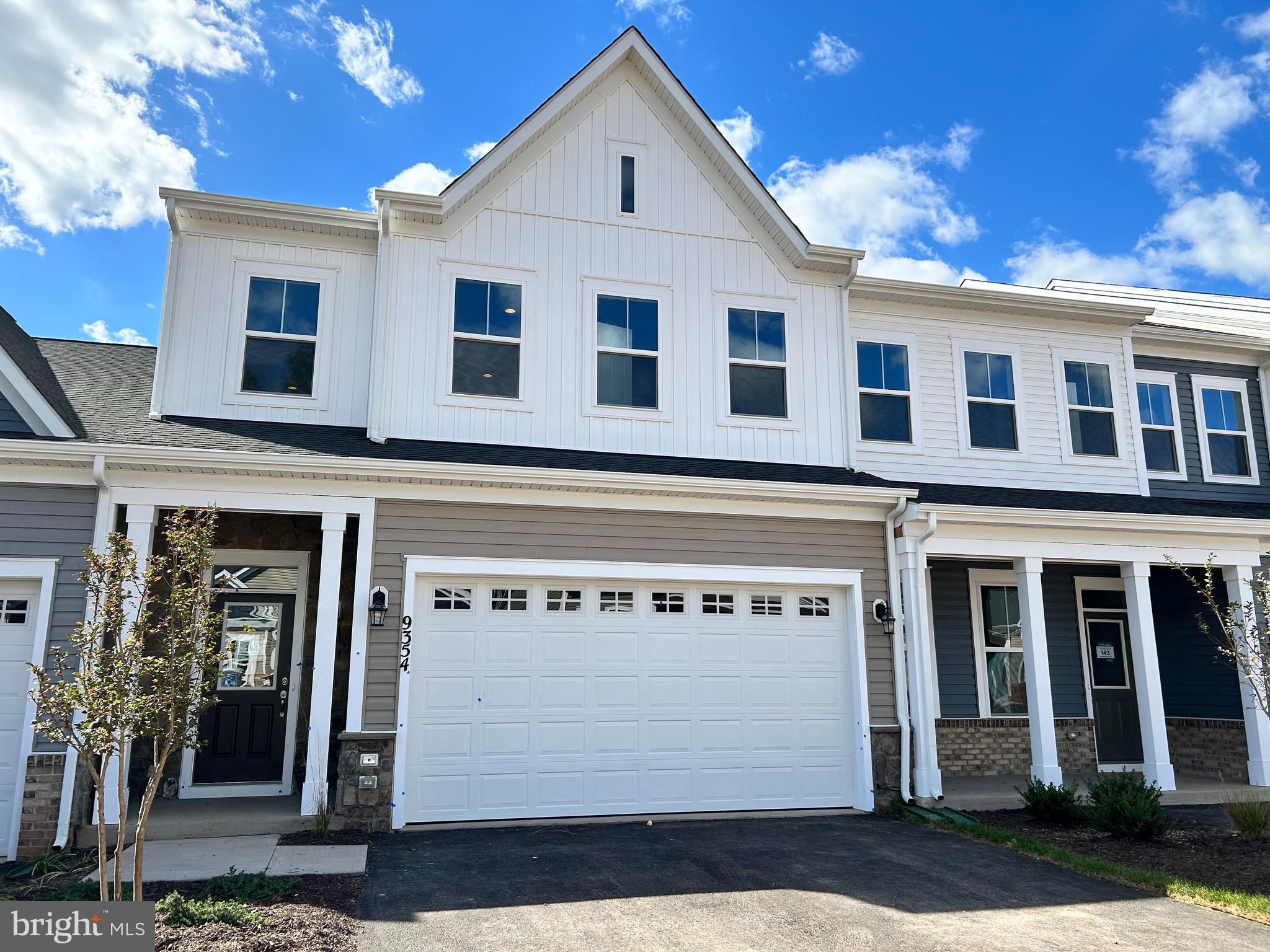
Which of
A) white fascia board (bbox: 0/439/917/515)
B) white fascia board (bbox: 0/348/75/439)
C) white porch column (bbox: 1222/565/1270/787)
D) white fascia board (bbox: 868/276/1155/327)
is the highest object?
white fascia board (bbox: 868/276/1155/327)

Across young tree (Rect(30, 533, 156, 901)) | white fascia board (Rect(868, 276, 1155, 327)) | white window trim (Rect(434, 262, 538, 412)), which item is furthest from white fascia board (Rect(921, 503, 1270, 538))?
young tree (Rect(30, 533, 156, 901))

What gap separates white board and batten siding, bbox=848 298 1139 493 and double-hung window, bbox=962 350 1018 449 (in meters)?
0.11

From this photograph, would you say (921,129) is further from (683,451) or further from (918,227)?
(683,451)

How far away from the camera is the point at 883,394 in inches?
463

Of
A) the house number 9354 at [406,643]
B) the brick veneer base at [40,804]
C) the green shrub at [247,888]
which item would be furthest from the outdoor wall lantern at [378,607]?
the brick veneer base at [40,804]

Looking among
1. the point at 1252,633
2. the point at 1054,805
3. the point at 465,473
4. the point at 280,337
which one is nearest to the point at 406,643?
the point at 465,473

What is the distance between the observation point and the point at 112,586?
4.88 m

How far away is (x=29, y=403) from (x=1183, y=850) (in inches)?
455

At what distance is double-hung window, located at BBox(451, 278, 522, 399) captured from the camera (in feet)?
32.7

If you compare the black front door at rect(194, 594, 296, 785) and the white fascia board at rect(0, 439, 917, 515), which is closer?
Answer: the white fascia board at rect(0, 439, 917, 515)

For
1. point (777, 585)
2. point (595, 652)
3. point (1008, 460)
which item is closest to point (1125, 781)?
point (777, 585)

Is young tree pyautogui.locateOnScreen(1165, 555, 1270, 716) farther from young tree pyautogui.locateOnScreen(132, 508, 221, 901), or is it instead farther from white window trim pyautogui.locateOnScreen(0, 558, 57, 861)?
white window trim pyautogui.locateOnScreen(0, 558, 57, 861)

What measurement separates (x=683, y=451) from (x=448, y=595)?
128 inches

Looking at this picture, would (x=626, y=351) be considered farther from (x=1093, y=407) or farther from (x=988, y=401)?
(x=1093, y=407)
